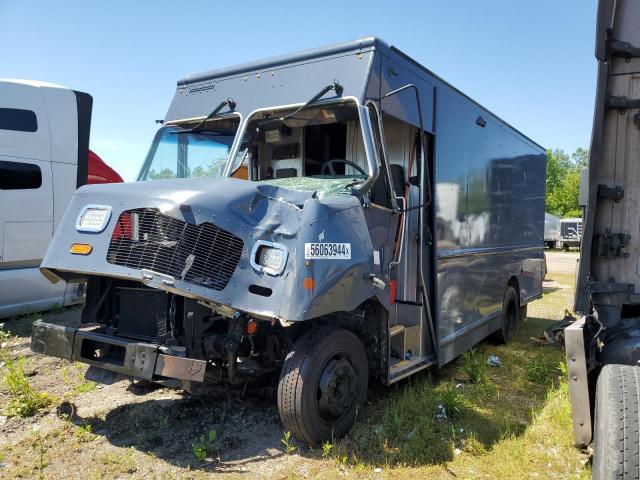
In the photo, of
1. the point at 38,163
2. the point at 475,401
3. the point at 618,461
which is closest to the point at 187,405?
the point at 475,401

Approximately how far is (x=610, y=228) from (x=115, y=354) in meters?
3.69

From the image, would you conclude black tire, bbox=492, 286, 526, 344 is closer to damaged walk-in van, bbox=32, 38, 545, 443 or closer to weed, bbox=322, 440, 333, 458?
damaged walk-in van, bbox=32, 38, 545, 443

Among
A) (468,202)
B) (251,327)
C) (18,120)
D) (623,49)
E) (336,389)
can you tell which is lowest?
(336,389)

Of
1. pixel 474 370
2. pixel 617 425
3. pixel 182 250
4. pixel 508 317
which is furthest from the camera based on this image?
pixel 508 317

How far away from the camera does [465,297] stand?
19.7 feet

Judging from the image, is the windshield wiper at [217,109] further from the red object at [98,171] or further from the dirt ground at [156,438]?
the red object at [98,171]

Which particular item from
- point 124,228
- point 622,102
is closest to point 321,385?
point 124,228

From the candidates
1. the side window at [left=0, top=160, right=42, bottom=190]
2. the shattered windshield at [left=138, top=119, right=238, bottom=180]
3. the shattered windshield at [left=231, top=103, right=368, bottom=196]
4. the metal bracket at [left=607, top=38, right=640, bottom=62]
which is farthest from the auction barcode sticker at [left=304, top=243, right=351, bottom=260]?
the side window at [left=0, top=160, right=42, bottom=190]

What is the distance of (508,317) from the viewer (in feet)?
26.1

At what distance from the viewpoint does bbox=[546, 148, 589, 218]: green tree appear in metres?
52.9

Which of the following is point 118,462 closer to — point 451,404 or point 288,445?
point 288,445

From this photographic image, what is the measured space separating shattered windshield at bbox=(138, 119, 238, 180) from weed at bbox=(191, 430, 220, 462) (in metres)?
2.28

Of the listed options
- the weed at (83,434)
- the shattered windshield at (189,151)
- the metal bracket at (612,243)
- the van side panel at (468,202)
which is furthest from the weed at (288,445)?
the metal bracket at (612,243)

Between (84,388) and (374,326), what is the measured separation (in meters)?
2.83
